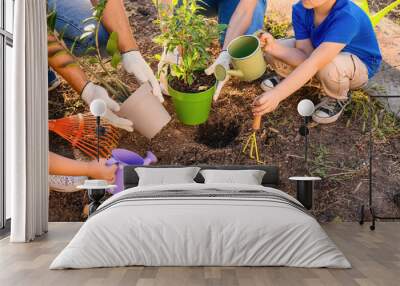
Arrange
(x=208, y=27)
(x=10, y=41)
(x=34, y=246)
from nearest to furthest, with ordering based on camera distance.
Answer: (x=34, y=246)
(x=10, y=41)
(x=208, y=27)

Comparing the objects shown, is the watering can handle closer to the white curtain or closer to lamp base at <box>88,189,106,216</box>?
lamp base at <box>88,189,106,216</box>

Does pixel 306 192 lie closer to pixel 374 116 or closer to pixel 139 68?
pixel 374 116

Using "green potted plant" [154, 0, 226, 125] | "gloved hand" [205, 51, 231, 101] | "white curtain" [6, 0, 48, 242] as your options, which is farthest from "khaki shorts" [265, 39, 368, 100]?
"white curtain" [6, 0, 48, 242]

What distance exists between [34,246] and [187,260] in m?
1.60

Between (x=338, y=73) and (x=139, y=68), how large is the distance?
215 cm

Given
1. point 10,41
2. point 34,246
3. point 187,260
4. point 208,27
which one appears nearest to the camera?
point 187,260

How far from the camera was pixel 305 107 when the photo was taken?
552cm

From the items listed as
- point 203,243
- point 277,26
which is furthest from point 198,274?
point 277,26

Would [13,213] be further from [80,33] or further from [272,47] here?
[272,47]

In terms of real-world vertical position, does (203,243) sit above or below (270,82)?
below

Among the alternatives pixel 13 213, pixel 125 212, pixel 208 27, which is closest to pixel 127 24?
pixel 208 27

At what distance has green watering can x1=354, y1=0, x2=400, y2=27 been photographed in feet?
18.9

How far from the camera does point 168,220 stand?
3.53 metres

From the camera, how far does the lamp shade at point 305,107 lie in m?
5.52
